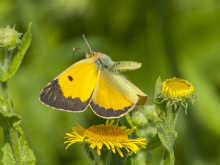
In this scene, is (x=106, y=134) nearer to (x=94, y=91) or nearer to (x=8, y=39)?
(x=94, y=91)

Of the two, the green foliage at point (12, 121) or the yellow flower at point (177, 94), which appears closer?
the green foliage at point (12, 121)

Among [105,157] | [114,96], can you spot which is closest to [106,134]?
[105,157]

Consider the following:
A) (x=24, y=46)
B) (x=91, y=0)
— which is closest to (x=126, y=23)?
(x=91, y=0)

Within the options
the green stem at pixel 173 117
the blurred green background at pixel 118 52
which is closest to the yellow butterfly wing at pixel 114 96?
the green stem at pixel 173 117

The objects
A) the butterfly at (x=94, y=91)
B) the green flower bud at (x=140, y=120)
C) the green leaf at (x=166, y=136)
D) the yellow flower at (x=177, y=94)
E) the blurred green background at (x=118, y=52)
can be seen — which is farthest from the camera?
the blurred green background at (x=118, y=52)

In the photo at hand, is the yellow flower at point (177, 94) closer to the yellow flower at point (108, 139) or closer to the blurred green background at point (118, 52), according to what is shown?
the yellow flower at point (108, 139)

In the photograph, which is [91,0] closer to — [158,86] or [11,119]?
[158,86]

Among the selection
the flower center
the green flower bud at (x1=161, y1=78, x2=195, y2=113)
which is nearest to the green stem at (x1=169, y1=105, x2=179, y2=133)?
the green flower bud at (x1=161, y1=78, x2=195, y2=113)

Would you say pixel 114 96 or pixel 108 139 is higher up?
pixel 114 96

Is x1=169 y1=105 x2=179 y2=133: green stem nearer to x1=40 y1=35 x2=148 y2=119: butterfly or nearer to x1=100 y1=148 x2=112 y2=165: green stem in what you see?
x1=40 y1=35 x2=148 y2=119: butterfly
